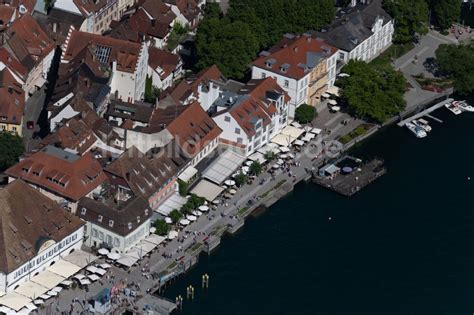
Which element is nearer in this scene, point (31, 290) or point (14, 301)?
point (14, 301)

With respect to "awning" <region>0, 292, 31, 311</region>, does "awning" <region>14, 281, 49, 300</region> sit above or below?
below

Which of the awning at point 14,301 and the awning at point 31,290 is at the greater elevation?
the awning at point 14,301

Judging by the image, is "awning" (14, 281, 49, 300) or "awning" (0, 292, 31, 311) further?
"awning" (14, 281, 49, 300)

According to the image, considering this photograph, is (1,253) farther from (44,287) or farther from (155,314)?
(155,314)

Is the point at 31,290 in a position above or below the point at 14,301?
below

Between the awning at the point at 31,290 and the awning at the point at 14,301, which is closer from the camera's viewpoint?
the awning at the point at 14,301
